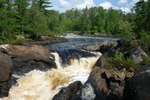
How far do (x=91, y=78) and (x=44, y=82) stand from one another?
3824mm

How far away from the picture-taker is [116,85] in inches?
334

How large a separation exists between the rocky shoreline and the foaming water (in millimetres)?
583

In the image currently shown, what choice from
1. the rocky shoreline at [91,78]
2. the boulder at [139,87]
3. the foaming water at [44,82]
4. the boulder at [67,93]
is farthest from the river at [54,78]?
the boulder at [139,87]

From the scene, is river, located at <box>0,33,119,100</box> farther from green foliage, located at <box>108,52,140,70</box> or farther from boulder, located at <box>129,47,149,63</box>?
boulder, located at <box>129,47,149,63</box>

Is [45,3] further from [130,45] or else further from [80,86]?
[80,86]

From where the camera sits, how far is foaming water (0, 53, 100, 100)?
860 cm

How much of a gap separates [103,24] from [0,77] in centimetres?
6892

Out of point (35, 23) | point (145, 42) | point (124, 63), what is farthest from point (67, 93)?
point (35, 23)

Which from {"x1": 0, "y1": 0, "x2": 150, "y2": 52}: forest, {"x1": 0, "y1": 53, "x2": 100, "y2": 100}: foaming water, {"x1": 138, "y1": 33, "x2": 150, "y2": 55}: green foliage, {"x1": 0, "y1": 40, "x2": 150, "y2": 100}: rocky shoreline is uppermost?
{"x1": 0, "y1": 0, "x2": 150, "y2": 52}: forest

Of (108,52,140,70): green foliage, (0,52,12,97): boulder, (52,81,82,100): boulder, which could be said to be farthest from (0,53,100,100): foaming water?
(108,52,140,70): green foliage

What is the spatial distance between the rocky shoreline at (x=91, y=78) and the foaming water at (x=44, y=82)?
1.91 ft

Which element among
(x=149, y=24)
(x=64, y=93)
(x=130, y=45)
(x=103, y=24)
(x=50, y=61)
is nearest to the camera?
(x=64, y=93)

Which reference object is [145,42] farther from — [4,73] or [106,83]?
[4,73]

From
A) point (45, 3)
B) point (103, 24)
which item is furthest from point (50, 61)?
point (103, 24)
